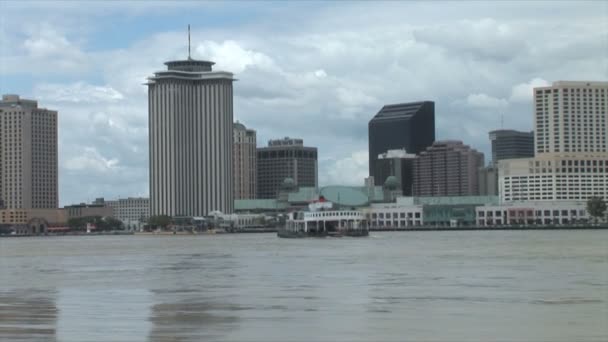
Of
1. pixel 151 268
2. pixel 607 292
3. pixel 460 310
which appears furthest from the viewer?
pixel 151 268

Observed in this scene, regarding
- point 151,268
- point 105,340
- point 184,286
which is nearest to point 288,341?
point 105,340

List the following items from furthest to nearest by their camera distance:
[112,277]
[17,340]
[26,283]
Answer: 1. [112,277]
2. [26,283]
3. [17,340]

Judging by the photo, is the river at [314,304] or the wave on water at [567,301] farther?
the wave on water at [567,301]

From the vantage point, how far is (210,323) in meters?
46.2

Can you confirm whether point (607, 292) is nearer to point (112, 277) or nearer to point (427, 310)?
point (427, 310)

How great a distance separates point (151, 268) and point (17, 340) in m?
56.0

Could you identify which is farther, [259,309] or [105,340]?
[259,309]

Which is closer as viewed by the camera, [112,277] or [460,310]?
[460,310]

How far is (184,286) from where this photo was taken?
6988 cm

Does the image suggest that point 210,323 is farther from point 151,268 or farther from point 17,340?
point 151,268

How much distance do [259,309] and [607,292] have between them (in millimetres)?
18033

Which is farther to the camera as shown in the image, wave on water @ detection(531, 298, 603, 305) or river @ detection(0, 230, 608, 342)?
wave on water @ detection(531, 298, 603, 305)

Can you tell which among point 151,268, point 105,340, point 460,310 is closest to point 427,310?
point 460,310

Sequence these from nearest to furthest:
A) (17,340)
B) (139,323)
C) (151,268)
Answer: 1. (17,340)
2. (139,323)
3. (151,268)
